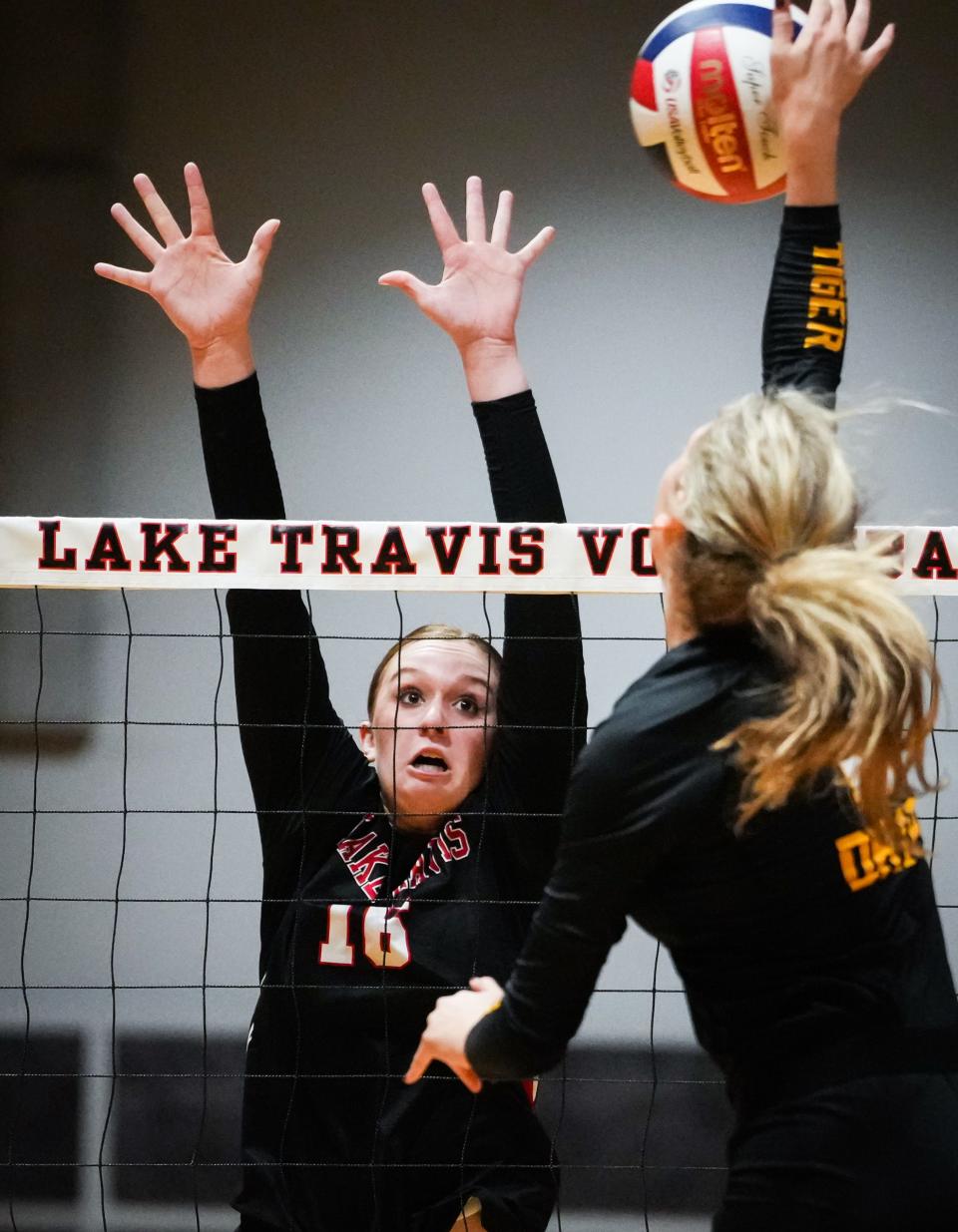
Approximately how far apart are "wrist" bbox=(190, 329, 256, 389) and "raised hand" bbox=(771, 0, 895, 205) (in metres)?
1.00

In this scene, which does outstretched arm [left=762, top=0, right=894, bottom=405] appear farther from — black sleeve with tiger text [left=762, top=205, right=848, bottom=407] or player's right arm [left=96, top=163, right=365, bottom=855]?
player's right arm [left=96, top=163, right=365, bottom=855]

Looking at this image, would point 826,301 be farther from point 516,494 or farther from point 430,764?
point 430,764

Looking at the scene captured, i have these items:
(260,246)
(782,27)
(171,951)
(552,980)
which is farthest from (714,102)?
(171,951)

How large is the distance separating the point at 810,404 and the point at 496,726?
1124 millimetres

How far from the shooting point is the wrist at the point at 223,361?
2.42m

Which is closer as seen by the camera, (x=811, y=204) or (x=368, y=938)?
(x=811, y=204)

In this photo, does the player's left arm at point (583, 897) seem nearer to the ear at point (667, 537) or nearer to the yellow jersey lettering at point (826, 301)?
the ear at point (667, 537)

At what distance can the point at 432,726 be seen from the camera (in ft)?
8.11

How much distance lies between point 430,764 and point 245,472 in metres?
0.61

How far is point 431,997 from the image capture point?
7.75 ft

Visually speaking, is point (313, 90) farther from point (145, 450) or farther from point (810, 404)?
point (810, 404)

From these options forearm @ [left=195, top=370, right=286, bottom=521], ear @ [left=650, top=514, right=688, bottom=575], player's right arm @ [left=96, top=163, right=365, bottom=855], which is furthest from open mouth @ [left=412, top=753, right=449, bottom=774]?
ear @ [left=650, top=514, right=688, bottom=575]

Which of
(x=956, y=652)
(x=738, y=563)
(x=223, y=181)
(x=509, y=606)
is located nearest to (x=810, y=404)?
(x=738, y=563)

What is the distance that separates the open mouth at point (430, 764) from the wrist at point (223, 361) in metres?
0.72
